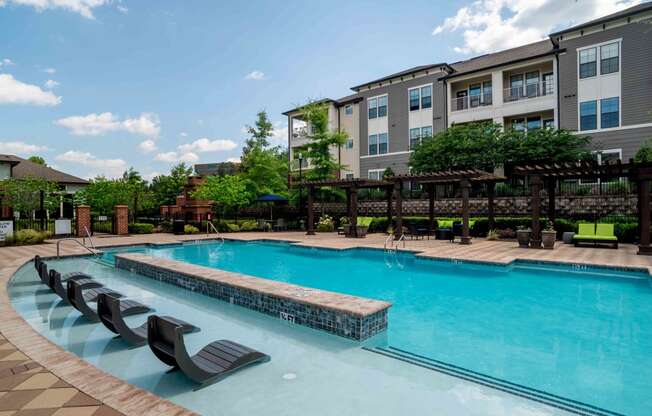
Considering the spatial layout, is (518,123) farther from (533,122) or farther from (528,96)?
(528,96)

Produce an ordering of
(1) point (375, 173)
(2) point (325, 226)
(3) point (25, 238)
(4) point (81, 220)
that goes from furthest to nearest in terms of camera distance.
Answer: (1) point (375, 173) < (2) point (325, 226) < (4) point (81, 220) < (3) point (25, 238)

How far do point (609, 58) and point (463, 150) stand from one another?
8719 millimetres

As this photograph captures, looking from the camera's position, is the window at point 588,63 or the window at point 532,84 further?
the window at point 532,84

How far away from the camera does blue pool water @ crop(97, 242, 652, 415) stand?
3865 millimetres

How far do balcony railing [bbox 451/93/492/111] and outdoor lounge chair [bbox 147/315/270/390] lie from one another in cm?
2419

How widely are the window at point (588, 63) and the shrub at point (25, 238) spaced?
28693mm

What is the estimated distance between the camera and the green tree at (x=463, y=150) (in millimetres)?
19922

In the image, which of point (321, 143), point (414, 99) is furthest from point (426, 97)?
point (321, 143)

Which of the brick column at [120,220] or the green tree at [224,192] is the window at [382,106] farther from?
the brick column at [120,220]

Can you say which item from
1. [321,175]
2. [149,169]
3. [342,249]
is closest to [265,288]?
[342,249]

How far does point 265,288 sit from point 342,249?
803 cm

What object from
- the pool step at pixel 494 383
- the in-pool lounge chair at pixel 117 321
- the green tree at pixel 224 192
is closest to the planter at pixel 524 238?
the pool step at pixel 494 383

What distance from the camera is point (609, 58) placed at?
19203 millimetres

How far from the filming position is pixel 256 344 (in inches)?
182
